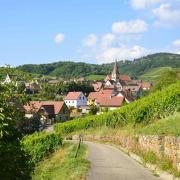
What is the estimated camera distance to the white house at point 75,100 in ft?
422

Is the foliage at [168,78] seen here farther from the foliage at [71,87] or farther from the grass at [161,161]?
the foliage at [71,87]

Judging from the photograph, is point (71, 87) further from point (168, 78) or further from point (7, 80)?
point (7, 80)

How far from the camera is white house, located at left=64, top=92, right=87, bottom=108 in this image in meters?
129

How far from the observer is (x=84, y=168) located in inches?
829

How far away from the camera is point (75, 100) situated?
129250mm

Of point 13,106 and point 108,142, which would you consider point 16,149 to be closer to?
point 13,106

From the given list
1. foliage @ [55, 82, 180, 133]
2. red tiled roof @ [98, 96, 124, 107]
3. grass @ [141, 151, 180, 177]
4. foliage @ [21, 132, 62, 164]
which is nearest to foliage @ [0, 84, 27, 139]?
grass @ [141, 151, 180, 177]

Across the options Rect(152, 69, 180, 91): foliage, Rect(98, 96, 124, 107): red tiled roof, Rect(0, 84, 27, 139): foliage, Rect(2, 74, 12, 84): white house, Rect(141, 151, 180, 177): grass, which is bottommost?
Rect(141, 151, 180, 177): grass

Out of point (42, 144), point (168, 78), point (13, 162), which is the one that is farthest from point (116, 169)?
point (168, 78)

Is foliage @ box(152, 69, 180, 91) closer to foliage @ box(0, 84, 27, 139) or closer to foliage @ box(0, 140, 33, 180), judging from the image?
foliage @ box(0, 140, 33, 180)

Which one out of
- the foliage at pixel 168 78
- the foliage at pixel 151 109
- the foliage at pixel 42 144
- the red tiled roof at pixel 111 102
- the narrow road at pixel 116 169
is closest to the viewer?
the narrow road at pixel 116 169

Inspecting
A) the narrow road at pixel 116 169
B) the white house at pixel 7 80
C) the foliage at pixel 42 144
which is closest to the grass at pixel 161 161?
the narrow road at pixel 116 169

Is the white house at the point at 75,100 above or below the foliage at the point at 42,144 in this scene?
above

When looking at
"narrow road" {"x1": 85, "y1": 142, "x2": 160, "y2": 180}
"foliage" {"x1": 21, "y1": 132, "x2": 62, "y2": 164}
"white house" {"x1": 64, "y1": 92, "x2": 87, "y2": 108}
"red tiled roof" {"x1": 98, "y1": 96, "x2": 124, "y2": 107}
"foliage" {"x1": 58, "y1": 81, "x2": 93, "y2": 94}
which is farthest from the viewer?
"foliage" {"x1": 58, "y1": 81, "x2": 93, "y2": 94}
